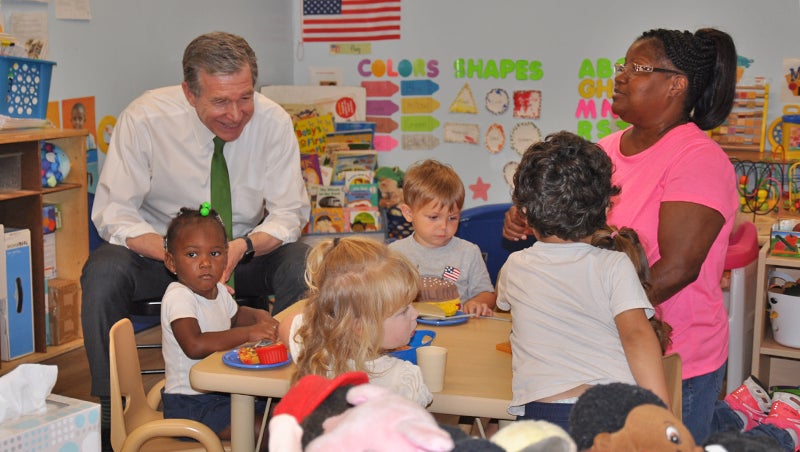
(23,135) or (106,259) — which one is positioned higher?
(23,135)

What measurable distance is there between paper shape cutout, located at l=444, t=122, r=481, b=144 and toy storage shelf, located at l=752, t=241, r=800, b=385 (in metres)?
2.17

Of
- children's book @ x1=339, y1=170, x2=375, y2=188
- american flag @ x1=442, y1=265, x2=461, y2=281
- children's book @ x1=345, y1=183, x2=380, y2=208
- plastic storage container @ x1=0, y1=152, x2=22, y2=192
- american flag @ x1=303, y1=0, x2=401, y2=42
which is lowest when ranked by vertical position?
american flag @ x1=442, y1=265, x2=461, y2=281

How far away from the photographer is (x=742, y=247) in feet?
11.5

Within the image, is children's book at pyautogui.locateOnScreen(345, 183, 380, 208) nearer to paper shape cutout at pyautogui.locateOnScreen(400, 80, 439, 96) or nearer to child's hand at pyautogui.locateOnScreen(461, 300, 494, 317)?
paper shape cutout at pyautogui.locateOnScreen(400, 80, 439, 96)

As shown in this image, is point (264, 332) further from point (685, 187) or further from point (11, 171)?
point (11, 171)

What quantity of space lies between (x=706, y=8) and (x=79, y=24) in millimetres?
3135

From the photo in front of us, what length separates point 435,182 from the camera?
2.96 m

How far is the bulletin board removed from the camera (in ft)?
16.4

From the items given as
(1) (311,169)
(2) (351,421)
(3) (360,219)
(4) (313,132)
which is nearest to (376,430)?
(2) (351,421)

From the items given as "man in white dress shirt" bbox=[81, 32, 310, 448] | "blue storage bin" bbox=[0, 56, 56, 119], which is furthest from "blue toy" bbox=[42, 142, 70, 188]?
"man in white dress shirt" bbox=[81, 32, 310, 448]

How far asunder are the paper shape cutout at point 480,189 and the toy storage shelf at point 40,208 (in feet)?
7.73

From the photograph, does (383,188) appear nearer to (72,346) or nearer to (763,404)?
Result: (72,346)

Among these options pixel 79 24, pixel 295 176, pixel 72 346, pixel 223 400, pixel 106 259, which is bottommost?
pixel 72 346

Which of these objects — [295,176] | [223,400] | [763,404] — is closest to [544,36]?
[295,176]
